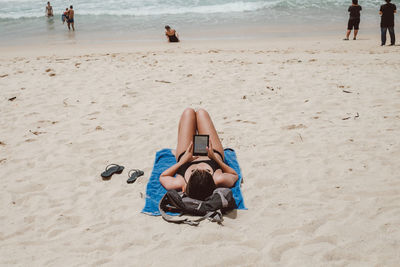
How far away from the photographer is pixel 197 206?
3268 mm

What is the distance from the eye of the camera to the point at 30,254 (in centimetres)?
286

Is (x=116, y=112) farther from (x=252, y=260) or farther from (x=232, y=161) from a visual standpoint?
(x=252, y=260)

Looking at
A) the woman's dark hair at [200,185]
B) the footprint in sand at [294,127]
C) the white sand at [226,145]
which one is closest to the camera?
the white sand at [226,145]

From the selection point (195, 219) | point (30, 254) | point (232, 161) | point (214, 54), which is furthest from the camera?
point (214, 54)

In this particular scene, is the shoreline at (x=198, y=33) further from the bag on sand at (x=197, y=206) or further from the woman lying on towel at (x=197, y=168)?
the bag on sand at (x=197, y=206)

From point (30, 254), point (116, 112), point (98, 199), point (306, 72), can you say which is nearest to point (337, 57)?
point (306, 72)

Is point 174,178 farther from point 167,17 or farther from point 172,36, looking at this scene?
point 167,17

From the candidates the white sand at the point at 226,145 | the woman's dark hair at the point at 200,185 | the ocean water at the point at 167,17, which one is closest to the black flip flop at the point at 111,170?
the white sand at the point at 226,145

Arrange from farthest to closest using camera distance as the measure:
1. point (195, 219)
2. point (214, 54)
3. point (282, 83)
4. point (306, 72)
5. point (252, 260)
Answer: point (214, 54), point (306, 72), point (282, 83), point (195, 219), point (252, 260)

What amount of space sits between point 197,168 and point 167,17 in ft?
59.5

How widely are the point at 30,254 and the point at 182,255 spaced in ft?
4.37

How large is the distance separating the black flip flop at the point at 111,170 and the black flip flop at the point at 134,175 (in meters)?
0.14

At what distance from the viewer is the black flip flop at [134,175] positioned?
3.95m

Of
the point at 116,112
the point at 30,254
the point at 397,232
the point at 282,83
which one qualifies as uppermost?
the point at 282,83
